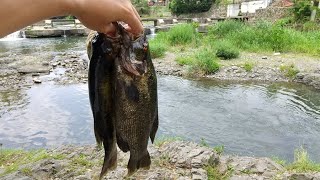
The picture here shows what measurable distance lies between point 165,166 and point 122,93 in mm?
3417

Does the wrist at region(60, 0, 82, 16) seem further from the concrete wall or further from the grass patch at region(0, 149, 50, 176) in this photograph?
the concrete wall

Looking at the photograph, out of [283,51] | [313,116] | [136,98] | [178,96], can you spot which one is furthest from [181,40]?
[136,98]

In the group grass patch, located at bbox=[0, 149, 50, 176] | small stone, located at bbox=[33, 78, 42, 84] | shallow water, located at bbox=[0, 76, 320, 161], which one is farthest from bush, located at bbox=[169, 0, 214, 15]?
grass patch, located at bbox=[0, 149, 50, 176]

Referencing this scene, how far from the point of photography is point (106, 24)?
170 centimetres

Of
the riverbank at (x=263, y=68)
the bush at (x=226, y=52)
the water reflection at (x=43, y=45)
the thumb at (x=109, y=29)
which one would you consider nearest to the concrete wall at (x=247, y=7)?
the water reflection at (x=43, y=45)

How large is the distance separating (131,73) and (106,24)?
1.47 feet

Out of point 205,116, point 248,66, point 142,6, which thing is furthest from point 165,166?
point 142,6

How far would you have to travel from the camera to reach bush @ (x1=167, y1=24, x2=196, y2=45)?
848 inches

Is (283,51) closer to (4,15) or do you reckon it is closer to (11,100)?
(11,100)

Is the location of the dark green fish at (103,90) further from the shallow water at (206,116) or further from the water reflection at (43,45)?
the water reflection at (43,45)

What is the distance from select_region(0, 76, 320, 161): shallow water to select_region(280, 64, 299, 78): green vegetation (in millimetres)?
1048

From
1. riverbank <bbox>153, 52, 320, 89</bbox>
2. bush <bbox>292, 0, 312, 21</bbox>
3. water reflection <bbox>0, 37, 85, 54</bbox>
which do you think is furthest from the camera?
bush <bbox>292, 0, 312, 21</bbox>

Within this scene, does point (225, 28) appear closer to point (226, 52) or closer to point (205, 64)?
point (226, 52)

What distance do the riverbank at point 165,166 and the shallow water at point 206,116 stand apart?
2.93 metres
